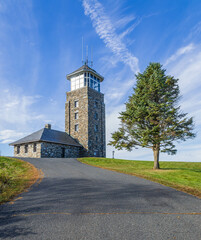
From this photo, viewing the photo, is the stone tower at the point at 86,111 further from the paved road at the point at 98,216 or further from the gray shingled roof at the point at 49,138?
the paved road at the point at 98,216

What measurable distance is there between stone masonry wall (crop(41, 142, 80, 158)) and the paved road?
2215 centimetres

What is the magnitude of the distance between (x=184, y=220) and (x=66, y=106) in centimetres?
3404

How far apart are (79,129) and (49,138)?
247 inches

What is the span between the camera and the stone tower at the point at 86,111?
33.5 m

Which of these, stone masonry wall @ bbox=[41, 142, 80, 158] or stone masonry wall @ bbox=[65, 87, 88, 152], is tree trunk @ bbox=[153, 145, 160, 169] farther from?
stone masonry wall @ bbox=[41, 142, 80, 158]

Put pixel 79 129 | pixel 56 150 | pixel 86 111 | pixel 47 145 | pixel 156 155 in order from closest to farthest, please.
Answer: pixel 156 155, pixel 47 145, pixel 56 150, pixel 86 111, pixel 79 129

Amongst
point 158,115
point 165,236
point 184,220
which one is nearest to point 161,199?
point 184,220

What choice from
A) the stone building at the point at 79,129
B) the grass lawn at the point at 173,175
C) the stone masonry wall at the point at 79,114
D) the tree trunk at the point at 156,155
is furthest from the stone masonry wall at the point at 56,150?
the tree trunk at the point at 156,155

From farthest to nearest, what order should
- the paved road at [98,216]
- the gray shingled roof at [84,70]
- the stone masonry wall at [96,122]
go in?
the gray shingled roof at [84,70] < the stone masonry wall at [96,122] < the paved road at [98,216]

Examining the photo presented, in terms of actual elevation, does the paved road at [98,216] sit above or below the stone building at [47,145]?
below

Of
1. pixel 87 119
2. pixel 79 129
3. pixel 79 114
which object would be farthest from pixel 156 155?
pixel 79 114

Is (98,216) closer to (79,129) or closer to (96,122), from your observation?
(79,129)

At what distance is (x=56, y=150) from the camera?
30.2 metres

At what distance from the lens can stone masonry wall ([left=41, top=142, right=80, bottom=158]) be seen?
2836 cm
